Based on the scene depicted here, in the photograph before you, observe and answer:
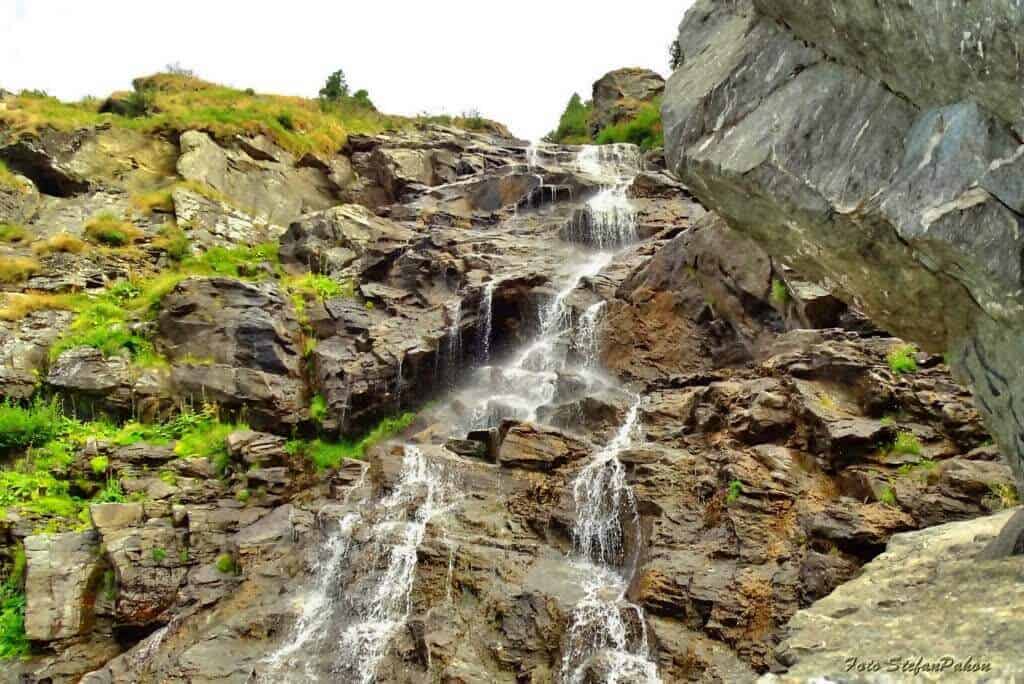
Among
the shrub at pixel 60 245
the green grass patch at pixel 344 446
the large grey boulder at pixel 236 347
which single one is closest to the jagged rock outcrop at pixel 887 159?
the green grass patch at pixel 344 446

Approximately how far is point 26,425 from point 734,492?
15.6 metres

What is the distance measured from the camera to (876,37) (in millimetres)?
5043

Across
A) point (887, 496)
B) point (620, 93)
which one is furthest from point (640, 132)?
point (887, 496)

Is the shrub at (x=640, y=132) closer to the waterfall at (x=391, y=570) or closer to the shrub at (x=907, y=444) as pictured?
the waterfall at (x=391, y=570)

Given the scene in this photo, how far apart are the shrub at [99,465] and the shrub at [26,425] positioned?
1692mm

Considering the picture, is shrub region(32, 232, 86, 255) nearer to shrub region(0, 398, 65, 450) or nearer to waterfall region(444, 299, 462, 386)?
shrub region(0, 398, 65, 450)

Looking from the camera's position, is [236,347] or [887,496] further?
[236,347]

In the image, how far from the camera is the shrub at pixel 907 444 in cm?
986

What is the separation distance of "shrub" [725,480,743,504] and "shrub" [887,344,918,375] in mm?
3458

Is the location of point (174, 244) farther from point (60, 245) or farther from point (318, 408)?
point (318, 408)

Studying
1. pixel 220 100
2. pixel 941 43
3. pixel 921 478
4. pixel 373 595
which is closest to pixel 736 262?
pixel 921 478

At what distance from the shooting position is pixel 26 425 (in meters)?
15.8

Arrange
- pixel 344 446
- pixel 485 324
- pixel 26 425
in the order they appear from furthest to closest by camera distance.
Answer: pixel 485 324 → pixel 344 446 → pixel 26 425

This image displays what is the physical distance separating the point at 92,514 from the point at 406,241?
13137mm
